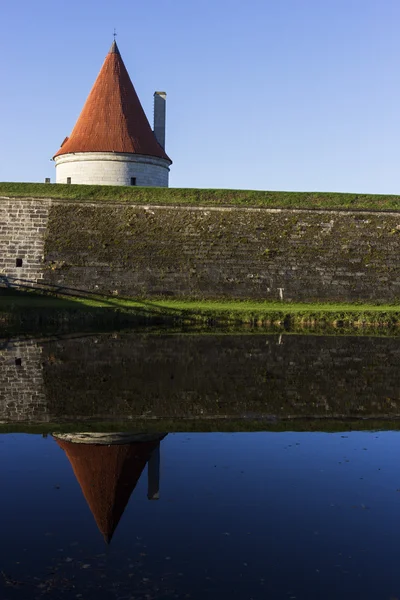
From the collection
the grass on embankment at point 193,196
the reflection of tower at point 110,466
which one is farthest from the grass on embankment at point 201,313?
the reflection of tower at point 110,466

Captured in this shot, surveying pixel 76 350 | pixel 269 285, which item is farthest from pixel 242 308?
pixel 76 350

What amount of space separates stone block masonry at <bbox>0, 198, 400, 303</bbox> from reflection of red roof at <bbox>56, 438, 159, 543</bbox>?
16420mm

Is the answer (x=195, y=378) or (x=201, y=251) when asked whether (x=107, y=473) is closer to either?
(x=195, y=378)

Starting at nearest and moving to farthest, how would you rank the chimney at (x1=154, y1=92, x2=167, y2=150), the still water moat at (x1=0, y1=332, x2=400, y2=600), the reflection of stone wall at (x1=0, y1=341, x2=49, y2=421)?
the still water moat at (x1=0, y1=332, x2=400, y2=600) → the reflection of stone wall at (x1=0, y1=341, x2=49, y2=421) → the chimney at (x1=154, y1=92, x2=167, y2=150)

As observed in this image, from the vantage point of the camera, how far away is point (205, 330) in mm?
19688

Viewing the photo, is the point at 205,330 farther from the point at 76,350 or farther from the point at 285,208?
the point at 285,208

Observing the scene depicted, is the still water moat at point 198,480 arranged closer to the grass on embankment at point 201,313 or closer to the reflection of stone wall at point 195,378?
the reflection of stone wall at point 195,378

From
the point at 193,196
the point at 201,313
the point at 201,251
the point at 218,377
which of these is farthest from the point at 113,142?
the point at 218,377

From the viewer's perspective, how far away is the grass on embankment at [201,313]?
2064 centimetres

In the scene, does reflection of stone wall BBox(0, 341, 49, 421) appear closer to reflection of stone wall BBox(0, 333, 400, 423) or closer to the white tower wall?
reflection of stone wall BBox(0, 333, 400, 423)

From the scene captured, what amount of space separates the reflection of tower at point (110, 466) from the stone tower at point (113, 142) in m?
25.5

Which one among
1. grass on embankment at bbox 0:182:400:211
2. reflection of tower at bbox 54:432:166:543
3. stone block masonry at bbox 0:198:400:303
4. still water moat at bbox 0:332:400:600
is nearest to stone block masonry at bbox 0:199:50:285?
stone block masonry at bbox 0:198:400:303

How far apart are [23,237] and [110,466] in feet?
64.0

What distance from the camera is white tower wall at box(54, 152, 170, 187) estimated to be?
33031 millimetres
